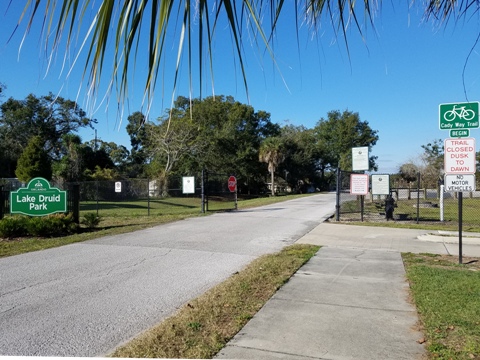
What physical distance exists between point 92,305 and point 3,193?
10374mm

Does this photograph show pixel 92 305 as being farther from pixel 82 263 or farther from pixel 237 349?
pixel 82 263

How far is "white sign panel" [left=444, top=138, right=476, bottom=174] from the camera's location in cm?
750

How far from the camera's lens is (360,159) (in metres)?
17.0

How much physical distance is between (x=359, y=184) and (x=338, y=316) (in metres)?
11.7

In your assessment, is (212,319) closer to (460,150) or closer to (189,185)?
(460,150)

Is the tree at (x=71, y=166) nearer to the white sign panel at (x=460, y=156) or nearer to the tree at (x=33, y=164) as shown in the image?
the tree at (x=33, y=164)

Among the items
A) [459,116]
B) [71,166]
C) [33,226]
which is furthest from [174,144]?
[459,116]

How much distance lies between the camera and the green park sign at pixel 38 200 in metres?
12.7

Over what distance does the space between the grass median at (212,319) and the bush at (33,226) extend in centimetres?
726

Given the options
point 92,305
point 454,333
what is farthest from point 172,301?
point 454,333

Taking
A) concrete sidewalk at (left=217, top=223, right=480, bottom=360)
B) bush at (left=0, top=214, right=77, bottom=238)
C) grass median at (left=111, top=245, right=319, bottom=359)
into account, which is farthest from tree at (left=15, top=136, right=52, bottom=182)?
grass median at (left=111, top=245, right=319, bottom=359)

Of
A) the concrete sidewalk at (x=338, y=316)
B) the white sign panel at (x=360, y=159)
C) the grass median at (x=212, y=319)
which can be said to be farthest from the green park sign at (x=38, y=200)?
the white sign panel at (x=360, y=159)

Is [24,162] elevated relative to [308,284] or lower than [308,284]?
elevated

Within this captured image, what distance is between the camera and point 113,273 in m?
6.85
